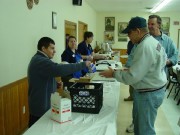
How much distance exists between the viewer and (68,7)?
237 inches

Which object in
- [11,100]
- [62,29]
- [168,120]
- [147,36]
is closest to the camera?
[147,36]

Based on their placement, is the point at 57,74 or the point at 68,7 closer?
the point at 57,74

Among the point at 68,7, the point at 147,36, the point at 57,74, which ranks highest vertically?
the point at 68,7

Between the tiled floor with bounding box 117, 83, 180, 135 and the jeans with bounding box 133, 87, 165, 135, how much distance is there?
1.57 meters

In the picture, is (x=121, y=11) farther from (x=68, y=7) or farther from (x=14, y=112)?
(x=14, y=112)

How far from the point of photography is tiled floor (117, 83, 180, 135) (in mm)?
3814

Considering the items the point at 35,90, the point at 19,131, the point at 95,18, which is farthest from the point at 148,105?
the point at 95,18

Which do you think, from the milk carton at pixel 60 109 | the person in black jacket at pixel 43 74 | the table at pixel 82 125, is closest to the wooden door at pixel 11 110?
the person in black jacket at pixel 43 74

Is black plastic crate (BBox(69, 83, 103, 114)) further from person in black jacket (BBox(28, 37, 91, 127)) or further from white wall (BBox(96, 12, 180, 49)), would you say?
white wall (BBox(96, 12, 180, 49))

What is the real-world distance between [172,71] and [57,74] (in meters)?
4.67

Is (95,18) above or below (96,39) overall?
above

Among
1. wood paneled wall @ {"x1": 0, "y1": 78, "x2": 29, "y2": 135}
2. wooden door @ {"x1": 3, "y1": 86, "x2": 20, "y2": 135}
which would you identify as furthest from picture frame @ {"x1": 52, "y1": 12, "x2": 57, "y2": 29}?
wooden door @ {"x1": 3, "y1": 86, "x2": 20, "y2": 135}

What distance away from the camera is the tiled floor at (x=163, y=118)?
3.81 m

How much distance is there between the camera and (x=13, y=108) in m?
3.27
